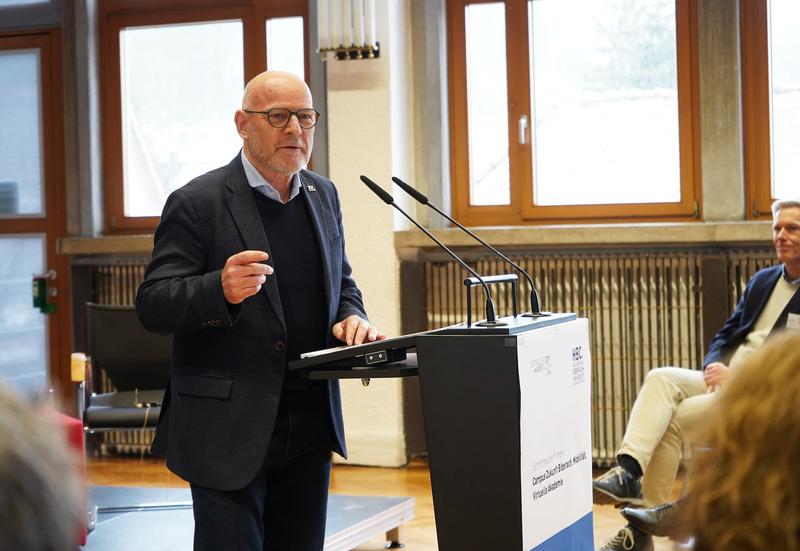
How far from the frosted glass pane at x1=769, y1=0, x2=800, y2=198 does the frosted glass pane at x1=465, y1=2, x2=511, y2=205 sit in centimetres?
137

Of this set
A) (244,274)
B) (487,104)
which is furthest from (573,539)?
(487,104)

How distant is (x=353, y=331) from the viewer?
2.37 metres

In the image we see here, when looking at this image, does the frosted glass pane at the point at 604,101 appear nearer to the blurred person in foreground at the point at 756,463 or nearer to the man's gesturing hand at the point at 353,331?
the man's gesturing hand at the point at 353,331

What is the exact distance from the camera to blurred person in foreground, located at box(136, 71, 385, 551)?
225cm

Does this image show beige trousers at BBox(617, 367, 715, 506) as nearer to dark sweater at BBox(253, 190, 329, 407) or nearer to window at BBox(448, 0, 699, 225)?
window at BBox(448, 0, 699, 225)

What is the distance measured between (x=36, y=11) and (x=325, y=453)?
4881 millimetres

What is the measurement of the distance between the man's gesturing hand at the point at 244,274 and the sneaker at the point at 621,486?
2.42 meters

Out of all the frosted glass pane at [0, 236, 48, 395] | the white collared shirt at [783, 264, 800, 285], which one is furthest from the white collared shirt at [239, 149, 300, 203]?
the frosted glass pane at [0, 236, 48, 395]

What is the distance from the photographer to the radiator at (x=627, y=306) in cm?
540

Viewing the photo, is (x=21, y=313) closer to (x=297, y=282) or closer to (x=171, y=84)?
(x=171, y=84)

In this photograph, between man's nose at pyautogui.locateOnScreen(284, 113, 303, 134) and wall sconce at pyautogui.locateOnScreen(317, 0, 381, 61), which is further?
wall sconce at pyautogui.locateOnScreen(317, 0, 381, 61)

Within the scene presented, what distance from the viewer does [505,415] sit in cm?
228

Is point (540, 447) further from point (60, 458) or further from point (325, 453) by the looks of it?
point (60, 458)

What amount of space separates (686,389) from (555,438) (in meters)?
2.20
